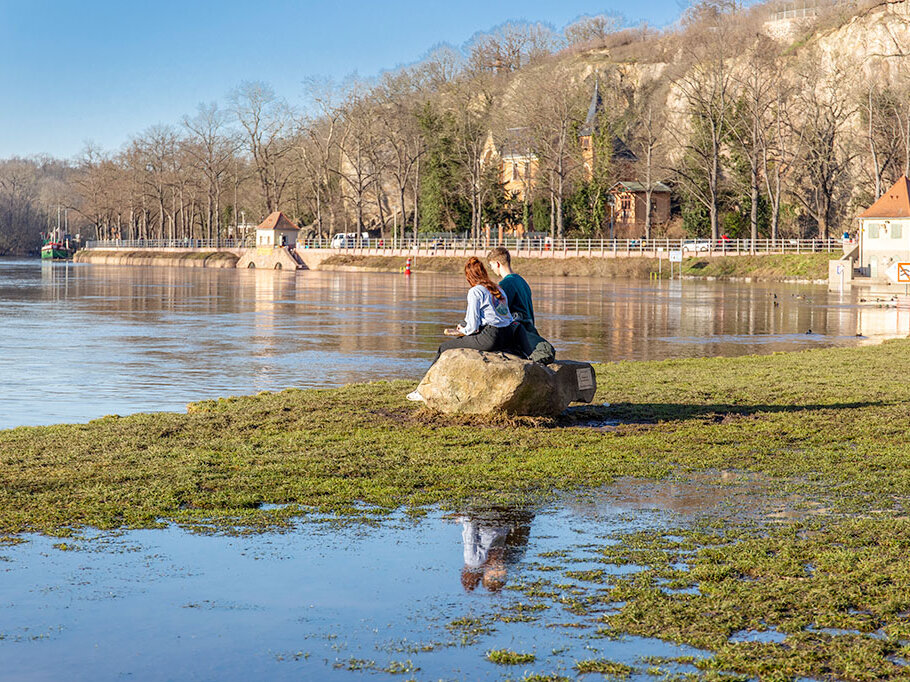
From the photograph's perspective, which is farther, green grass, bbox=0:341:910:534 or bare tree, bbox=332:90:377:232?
bare tree, bbox=332:90:377:232

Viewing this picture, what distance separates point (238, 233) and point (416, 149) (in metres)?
57.9

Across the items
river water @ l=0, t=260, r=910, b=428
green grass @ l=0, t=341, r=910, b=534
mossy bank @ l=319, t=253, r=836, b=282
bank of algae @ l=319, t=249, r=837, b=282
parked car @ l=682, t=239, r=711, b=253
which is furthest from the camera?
parked car @ l=682, t=239, r=711, b=253

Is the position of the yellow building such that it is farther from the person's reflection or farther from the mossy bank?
the person's reflection

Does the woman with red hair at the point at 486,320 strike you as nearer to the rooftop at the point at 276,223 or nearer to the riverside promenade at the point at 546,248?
the riverside promenade at the point at 546,248

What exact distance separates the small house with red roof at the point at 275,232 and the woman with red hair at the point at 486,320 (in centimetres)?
10688

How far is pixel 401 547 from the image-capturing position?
806cm

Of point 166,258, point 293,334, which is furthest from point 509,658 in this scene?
point 166,258

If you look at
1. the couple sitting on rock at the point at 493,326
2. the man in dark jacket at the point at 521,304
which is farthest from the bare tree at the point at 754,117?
the couple sitting on rock at the point at 493,326

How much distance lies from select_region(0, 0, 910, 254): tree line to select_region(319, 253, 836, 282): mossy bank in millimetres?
7721

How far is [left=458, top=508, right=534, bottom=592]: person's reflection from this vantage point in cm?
727

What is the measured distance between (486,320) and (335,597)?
272 inches

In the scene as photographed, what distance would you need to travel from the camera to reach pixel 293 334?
32.4 m

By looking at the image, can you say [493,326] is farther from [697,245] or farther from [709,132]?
[709,132]

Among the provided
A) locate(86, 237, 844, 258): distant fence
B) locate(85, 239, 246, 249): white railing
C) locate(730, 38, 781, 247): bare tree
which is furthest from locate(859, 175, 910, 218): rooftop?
locate(85, 239, 246, 249): white railing
